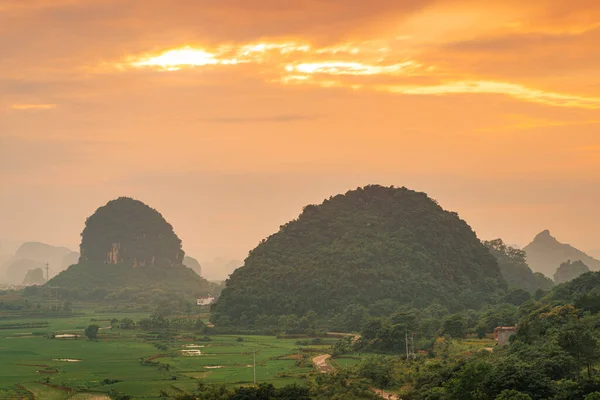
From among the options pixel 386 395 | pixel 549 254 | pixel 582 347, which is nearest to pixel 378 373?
pixel 386 395

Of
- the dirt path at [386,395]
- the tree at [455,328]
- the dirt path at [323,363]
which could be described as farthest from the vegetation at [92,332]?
the dirt path at [386,395]

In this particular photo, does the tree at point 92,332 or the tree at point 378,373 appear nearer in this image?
the tree at point 378,373

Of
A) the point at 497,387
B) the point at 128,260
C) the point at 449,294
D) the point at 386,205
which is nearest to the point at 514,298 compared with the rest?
the point at 449,294

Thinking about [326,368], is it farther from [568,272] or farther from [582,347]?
[568,272]

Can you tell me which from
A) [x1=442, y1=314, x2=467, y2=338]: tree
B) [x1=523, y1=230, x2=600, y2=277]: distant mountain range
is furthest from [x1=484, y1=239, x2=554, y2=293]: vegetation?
[x1=523, y1=230, x2=600, y2=277]: distant mountain range

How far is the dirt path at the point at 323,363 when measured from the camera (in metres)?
39.3

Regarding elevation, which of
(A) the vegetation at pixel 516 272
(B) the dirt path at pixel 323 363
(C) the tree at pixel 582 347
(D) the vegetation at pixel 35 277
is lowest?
(B) the dirt path at pixel 323 363

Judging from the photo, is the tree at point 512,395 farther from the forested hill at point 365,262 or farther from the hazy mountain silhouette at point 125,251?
the hazy mountain silhouette at point 125,251

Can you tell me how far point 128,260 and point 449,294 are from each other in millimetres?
52773

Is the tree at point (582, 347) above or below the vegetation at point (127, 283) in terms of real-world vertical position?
below

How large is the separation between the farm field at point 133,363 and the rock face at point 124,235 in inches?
1660

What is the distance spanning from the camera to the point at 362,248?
66062 millimetres

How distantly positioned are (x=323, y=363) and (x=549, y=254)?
390 feet

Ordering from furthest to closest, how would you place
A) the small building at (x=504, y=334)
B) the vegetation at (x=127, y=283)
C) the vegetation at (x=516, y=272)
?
the vegetation at (x=127, y=283) → the vegetation at (x=516, y=272) → the small building at (x=504, y=334)
